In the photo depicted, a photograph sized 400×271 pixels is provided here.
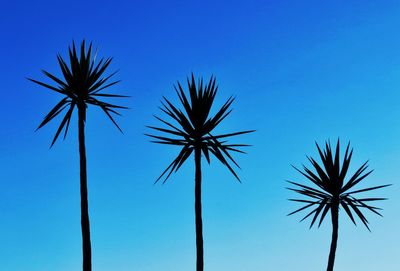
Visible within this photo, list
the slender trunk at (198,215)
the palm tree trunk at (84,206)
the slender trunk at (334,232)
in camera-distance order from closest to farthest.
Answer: the palm tree trunk at (84,206), the slender trunk at (198,215), the slender trunk at (334,232)

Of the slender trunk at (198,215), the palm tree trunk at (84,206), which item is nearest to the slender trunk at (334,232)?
the slender trunk at (198,215)

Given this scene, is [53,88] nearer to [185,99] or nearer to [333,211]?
[185,99]

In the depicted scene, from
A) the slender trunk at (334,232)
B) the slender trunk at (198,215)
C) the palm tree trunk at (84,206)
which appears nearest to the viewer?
the palm tree trunk at (84,206)

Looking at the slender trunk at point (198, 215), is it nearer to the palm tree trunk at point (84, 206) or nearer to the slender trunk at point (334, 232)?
the palm tree trunk at point (84, 206)

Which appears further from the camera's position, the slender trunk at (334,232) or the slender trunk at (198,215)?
the slender trunk at (334,232)

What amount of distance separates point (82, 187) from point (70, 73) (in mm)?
5583

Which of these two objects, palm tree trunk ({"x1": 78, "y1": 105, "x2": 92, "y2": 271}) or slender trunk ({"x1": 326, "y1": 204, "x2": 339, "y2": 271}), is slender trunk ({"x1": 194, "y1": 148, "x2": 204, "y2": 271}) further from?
slender trunk ({"x1": 326, "y1": 204, "x2": 339, "y2": 271})

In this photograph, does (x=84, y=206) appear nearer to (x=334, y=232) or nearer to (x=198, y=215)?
(x=198, y=215)

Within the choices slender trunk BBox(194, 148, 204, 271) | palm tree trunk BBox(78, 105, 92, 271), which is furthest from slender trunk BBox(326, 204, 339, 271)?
palm tree trunk BBox(78, 105, 92, 271)

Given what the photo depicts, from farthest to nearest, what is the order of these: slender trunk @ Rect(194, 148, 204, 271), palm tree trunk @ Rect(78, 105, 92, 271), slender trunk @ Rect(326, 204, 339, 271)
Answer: slender trunk @ Rect(326, 204, 339, 271)
slender trunk @ Rect(194, 148, 204, 271)
palm tree trunk @ Rect(78, 105, 92, 271)

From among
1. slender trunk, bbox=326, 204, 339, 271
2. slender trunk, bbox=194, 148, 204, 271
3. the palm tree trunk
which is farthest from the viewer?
slender trunk, bbox=326, 204, 339, 271

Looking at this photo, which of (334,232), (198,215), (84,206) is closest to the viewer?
(84,206)

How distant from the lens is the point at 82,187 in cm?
2652

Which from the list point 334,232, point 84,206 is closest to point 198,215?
point 84,206
